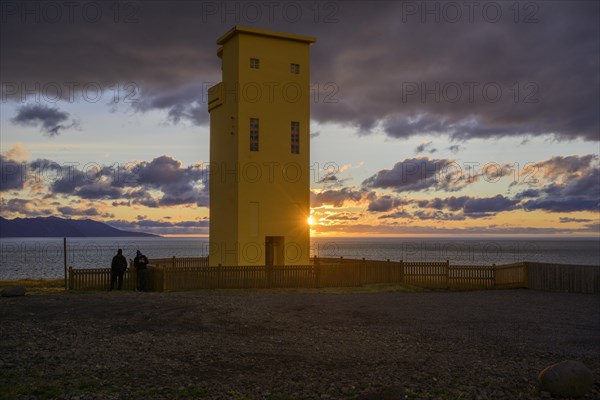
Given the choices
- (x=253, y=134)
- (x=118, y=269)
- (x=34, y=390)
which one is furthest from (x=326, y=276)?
(x=34, y=390)

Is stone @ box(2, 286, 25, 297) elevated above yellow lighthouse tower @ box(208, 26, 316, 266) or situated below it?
below

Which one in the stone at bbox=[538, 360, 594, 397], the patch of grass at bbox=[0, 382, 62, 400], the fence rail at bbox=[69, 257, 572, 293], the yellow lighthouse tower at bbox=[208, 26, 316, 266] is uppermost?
the yellow lighthouse tower at bbox=[208, 26, 316, 266]

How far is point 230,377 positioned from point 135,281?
16655mm

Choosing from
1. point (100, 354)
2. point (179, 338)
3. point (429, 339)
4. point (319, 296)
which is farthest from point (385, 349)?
point (319, 296)

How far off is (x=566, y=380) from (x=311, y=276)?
18747 mm

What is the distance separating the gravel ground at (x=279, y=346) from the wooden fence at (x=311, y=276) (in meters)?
2.80

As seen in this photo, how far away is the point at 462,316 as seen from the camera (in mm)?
21219

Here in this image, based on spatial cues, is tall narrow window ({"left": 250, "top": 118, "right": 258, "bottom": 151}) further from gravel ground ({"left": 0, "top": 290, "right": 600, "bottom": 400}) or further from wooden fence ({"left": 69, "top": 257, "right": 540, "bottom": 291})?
gravel ground ({"left": 0, "top": 290, "right": 600, "bottom": 400})

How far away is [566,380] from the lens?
38.6 feet

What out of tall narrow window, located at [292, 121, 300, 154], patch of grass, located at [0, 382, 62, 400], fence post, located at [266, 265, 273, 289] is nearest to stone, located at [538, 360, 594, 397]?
patch of grass, located at [0, 382, 62, 400]

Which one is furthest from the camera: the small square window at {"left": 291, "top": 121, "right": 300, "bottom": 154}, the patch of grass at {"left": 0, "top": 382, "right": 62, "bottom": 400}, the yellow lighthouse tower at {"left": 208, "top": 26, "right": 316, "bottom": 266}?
the small square window at {"left": 291, "top": 121, "right": 300, "bottom": 154}

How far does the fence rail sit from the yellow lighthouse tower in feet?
10.7

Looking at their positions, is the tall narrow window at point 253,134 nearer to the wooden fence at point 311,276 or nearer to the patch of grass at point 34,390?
the wooden fence at point 311,276

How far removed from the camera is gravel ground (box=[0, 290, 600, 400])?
1161 centimetres
